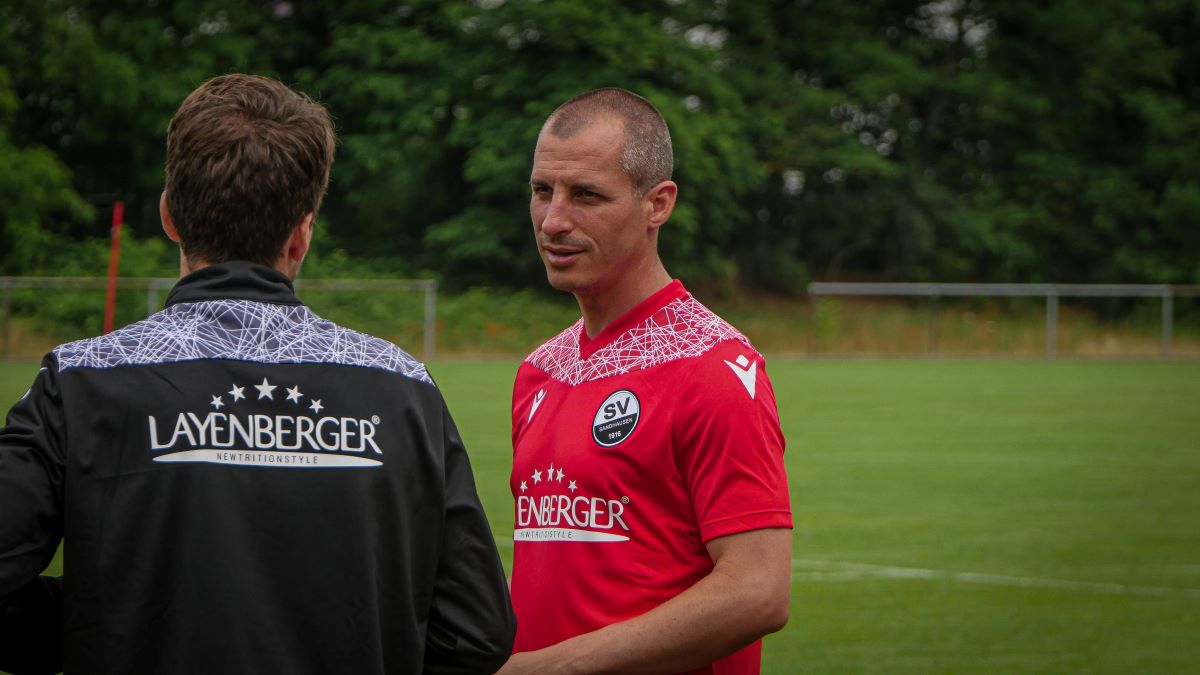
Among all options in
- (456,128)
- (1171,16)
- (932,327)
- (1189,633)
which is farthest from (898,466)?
(1171,16)

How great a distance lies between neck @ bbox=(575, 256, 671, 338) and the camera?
2.85 m

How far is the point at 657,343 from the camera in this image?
2707 millimetres

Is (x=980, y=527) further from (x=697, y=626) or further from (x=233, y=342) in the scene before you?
(x=233, y=342)

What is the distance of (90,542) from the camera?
1.90m

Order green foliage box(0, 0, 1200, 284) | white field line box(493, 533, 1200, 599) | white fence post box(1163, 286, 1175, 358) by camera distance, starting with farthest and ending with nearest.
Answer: white fence post box(1163, 286, 1175, 358) < green foliage box(0, 0, 1200, 284) < white field line box(493, 533, 1200, 599)

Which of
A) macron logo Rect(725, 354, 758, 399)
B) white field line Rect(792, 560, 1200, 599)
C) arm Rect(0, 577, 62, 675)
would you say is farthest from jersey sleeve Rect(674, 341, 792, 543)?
white field line Rect(792, 560, 1200, 599)

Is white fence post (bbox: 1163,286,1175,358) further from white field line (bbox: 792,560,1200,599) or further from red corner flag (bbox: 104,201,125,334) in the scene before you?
white field line (bbox: 792,560,1200,599)

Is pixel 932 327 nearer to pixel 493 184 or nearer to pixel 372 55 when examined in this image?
pixel 493 184

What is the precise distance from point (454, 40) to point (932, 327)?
13.9 metres

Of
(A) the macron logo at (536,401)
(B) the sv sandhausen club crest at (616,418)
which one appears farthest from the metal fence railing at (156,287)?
(B) the sv sandhausen club crest at (616,418)

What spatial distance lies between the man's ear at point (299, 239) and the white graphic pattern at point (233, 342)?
0.11m

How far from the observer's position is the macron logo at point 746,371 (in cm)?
251

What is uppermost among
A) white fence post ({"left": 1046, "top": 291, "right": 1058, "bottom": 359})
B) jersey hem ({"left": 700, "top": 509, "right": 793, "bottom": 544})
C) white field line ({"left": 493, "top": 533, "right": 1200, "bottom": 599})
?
white fence post ({"left": 1046, "top": 291, "right": 1058, "bottom": 359})

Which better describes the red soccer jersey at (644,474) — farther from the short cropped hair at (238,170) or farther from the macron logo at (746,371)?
the short cropped hair at (238,170)
